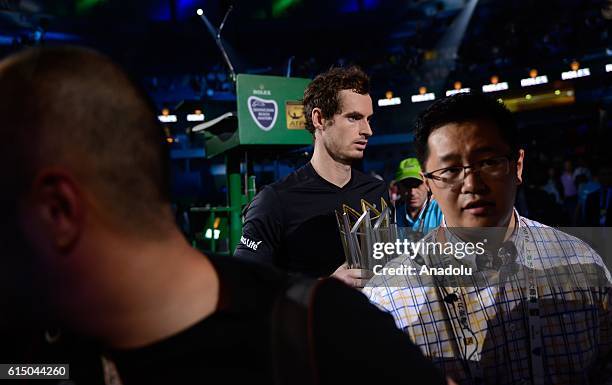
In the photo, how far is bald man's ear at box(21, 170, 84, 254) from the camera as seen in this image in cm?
63

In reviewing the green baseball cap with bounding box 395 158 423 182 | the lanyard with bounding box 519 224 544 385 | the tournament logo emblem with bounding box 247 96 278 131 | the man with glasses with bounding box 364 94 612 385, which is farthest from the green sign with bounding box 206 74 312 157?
the lanyard with bounding box 519 224 544 385

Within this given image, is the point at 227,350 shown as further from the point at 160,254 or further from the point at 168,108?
the point at 168,108

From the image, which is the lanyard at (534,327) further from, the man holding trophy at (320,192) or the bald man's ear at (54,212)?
the bald man's ear at (54,212)

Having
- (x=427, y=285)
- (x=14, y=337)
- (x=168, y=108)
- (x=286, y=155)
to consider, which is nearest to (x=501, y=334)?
(x=427, y=285)

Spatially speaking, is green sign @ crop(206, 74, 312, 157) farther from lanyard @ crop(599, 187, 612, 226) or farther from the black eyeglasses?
lanyard @ crop(599, 187, 612, 226)

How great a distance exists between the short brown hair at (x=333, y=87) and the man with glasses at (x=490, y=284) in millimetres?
1031

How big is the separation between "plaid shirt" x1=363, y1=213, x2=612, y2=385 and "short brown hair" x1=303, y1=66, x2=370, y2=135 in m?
1.24

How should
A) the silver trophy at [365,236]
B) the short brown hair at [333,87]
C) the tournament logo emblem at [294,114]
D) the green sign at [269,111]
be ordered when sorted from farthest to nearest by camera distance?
A: 1. the tournament logo emblem at [294,114]
2. the green sign at [269,111]
3. the short brown hair at [333,87]
4. the silver trophy at [365,236]

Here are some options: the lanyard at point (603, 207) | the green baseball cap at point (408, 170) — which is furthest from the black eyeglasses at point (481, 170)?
the lanyard at point (603, 207)

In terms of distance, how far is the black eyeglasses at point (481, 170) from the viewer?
1.41 meters

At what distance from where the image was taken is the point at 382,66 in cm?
1684

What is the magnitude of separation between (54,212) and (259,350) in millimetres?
341

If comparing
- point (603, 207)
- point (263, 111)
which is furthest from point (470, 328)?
point (603, 207)

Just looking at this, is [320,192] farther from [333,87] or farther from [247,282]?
[247,282]
